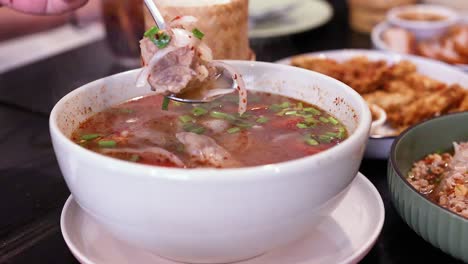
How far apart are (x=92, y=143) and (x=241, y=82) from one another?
39 centimetres

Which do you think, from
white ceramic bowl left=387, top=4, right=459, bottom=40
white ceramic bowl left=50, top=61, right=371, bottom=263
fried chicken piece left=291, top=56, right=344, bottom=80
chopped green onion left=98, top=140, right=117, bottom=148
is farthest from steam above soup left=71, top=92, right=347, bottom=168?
white ceramic bowl left=387, top=4, right=459, bottom=40

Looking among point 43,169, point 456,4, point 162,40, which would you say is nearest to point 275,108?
point 162,40

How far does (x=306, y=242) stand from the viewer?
1195 millimetres

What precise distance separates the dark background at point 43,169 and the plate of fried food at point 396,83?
0.35 metres

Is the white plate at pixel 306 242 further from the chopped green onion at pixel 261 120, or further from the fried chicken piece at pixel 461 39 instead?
the fried chicken piece at pixel 461 39

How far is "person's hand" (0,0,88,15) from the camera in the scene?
1.72 metres

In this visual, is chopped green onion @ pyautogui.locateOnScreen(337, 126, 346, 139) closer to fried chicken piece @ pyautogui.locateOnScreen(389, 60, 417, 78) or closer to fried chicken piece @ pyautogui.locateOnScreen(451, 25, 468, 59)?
fried chicken piece @ pyautogui.locateOnScreen(389, 60, 417, 78)

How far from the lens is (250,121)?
4.26 ft

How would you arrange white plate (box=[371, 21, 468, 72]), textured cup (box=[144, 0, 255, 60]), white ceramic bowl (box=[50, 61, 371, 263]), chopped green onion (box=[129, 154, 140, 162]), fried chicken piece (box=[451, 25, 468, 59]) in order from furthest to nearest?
fried chicken piece (box=[451, 25, 468, 59]) → white plate (box=[371, 21, 468, 72]) → textured cup (box=[144, 0, 255, 60]) → chopped green onion (box=[129, 154, 140, 162]) → white ceramic bowl (box=[50, 61, 371, 263])

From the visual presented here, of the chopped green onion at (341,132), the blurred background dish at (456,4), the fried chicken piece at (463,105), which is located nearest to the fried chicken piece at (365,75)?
the fried chicken piece at (463,105)

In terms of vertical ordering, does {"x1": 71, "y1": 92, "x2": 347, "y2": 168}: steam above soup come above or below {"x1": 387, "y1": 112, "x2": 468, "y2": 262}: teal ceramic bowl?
above

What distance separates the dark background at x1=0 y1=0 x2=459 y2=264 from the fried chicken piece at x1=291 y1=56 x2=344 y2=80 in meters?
0.35

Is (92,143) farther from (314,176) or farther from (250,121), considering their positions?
(314,176)

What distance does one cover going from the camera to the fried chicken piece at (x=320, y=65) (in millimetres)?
2295
